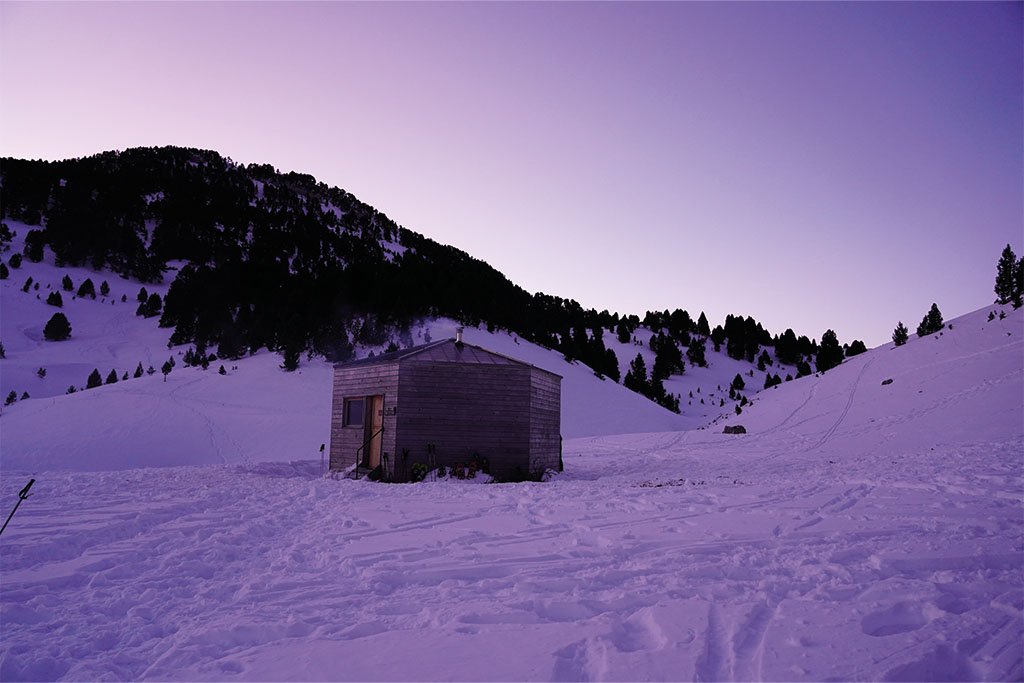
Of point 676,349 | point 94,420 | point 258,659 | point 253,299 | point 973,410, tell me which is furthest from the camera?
point 676,349

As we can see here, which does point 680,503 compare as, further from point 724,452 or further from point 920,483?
point 724,452

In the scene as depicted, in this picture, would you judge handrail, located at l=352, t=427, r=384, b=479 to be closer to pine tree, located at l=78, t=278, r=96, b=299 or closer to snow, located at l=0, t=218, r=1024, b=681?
snow, located at l=0, t=218, r=1024, b=681

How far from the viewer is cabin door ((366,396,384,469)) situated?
1552 cm

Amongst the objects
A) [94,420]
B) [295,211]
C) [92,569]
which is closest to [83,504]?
[92,569]

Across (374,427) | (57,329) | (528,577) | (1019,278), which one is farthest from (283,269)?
(1019,278)

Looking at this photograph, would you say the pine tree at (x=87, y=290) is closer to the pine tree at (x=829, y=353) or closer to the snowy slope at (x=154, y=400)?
the snowy slope at (x=154, y=400)

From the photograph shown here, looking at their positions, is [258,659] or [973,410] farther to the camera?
[973,410]

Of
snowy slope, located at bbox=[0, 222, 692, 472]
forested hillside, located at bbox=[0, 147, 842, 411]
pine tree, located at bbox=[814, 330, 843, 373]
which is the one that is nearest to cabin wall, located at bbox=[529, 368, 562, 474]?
snowy slope, located at bbox=[0, 222, 692, 472]

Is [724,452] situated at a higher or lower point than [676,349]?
lower

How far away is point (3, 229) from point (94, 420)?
53.1m

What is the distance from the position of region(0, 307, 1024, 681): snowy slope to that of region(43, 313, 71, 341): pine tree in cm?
4179

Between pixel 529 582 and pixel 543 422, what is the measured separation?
12247 millimetres

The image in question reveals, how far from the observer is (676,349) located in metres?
63.3

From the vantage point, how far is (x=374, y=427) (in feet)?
52.0
